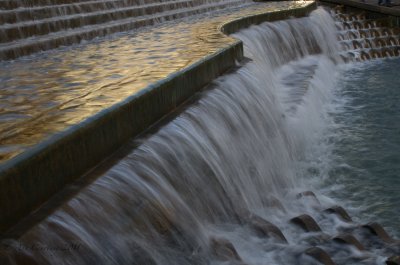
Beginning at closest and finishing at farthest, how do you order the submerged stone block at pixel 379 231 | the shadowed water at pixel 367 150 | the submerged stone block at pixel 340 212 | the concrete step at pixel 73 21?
the submerged stone block at pixel 379 231, the submerged stone block at pixel 340 212, the shadowed water at pixel 367 150, the concrete step at pixel 73 21

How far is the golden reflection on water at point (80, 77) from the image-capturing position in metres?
3.42

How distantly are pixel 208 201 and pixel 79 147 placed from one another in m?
1.20

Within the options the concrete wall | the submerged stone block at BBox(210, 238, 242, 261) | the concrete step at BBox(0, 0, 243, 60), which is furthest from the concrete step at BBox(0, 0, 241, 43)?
the concrete wall

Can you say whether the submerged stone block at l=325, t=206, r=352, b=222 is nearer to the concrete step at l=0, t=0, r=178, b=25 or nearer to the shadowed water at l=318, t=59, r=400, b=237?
the shadowed water at l=318, t=59, r=400, b=237

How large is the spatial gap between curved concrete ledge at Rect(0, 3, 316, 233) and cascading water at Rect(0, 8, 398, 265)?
0.12 m

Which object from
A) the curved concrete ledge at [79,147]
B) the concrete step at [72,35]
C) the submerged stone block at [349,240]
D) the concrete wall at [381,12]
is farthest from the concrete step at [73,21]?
the concrete wall at [381,12]

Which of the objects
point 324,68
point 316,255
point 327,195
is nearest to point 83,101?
point 316,255

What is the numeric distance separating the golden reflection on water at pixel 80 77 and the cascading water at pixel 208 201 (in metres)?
0.39

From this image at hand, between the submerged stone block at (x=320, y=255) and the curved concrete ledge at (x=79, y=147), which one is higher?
the curved concrete ledge at (x=79, y=147)

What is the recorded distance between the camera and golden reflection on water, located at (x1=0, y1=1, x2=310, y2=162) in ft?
11.2

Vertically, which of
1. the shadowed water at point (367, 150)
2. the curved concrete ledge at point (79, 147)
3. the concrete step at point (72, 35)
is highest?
the concrete step at point (72, 35)

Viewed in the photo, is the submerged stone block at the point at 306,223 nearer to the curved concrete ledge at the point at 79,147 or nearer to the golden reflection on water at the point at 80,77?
the curved concrete ledge at the point at 79,147

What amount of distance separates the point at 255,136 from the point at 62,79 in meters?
1.85

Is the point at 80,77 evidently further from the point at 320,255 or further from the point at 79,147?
the point at 320,255
